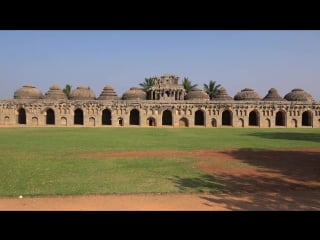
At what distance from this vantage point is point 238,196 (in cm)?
938

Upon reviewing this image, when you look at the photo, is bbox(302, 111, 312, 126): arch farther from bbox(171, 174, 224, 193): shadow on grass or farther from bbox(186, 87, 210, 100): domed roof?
bbox(171, 174, 224, 193): shadow on grass

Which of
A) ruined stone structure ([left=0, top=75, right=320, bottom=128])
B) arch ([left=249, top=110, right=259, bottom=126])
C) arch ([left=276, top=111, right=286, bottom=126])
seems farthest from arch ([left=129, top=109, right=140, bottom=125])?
arch ([left=276, top=111, right=286, bottom=126])

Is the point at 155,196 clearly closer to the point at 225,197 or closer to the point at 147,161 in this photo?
the point at 225,197

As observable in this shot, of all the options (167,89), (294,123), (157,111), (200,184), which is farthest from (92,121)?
(200,184)

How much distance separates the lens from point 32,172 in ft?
40.5

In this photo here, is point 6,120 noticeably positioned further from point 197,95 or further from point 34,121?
point 197,95

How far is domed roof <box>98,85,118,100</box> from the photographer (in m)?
53.2

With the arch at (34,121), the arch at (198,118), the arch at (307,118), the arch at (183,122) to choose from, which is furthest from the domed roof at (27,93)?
the arch at (307,118)

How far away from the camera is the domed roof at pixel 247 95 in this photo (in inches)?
2095

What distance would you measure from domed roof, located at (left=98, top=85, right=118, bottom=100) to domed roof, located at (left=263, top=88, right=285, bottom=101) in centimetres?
2414

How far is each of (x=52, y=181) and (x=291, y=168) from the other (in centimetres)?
919

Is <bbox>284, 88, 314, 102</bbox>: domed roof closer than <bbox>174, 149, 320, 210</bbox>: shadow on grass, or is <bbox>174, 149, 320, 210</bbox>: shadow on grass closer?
<bbox>174, 149, 320, 210</bbox>: shadow on grass
